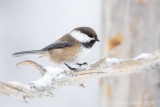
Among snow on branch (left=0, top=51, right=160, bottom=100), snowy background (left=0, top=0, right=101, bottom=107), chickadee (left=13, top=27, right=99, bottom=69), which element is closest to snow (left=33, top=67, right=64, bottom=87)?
snow on branch (left=0, top=51, right=160, bottom=100)

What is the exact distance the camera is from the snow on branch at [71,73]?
6.68 ft

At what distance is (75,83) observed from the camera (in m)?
2.21

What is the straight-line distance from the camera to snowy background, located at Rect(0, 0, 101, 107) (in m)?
4.46

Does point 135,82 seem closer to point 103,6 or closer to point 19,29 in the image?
point 103,6

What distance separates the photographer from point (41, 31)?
16.8ft

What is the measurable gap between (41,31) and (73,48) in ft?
8.89

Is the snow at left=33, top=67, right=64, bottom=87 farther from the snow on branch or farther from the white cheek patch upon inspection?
the white cheek patch

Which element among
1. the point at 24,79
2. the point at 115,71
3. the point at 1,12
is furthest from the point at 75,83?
the point at 1,12

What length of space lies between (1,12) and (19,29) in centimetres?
49

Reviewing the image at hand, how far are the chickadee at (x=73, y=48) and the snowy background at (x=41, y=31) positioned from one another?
1.76 m

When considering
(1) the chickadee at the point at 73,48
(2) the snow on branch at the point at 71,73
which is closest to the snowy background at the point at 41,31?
(1) the chickadee at the point at 73,48

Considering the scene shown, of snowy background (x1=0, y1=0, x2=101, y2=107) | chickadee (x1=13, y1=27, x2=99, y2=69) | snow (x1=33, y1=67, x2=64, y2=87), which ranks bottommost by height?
snow (x1=33, y1=67, x2=64, y2=87)

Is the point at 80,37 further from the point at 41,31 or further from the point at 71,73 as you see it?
the point at 41,31

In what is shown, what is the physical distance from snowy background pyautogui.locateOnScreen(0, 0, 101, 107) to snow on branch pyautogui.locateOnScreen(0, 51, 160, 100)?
2047 millimetres
